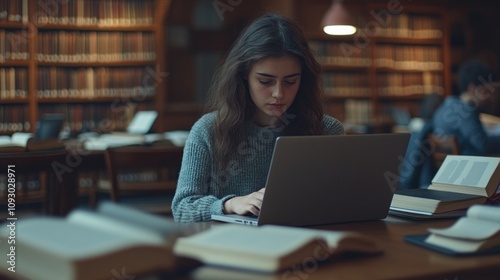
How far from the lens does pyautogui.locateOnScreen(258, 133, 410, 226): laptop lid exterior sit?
4.42 feet

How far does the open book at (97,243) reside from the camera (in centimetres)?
69

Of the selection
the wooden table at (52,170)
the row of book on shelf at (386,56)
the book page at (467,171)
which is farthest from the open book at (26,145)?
the row of book on shelf at (386,56)

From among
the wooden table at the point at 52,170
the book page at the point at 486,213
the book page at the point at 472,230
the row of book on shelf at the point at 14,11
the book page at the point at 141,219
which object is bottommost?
the wooden table at the point at 52,170

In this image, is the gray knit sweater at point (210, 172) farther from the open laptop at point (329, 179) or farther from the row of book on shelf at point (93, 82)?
the row of book on shelf at point (93, 82)

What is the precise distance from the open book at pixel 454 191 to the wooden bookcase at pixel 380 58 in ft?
15.8

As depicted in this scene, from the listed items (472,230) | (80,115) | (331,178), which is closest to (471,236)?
(472,230)

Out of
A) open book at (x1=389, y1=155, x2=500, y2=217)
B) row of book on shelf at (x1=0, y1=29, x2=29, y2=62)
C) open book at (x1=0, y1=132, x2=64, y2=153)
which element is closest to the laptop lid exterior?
open book at (x1=389, y1=155, x2=500, y2=217)

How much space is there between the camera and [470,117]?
3.80 m

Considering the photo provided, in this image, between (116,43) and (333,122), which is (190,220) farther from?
(116,43)

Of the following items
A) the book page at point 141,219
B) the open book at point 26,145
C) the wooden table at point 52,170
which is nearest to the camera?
the book page at point 141,219

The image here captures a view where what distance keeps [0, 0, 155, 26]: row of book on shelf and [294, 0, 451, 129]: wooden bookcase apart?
1523 mm

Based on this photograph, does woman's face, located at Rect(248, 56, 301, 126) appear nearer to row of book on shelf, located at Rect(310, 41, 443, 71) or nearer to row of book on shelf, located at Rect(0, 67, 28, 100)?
row of book on shelf, located at Rect(0, 67, 28, 100)

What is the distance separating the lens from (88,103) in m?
6.21

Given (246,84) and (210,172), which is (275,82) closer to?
(246,84)
